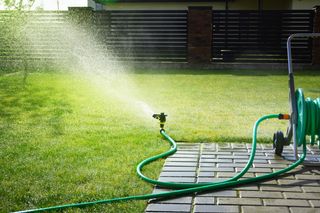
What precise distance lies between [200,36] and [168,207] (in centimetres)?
1238

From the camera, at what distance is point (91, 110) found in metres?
7.31

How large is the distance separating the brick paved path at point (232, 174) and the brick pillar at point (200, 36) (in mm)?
10210

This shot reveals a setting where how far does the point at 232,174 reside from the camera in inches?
159

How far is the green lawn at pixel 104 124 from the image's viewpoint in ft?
12.0

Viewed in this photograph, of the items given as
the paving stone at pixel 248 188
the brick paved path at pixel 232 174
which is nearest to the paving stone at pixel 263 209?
the brick paved path at pixel 232 174

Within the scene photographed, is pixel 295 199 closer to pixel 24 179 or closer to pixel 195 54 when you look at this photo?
pixel 24 179

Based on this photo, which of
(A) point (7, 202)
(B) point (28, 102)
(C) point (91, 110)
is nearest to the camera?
(A) point (7, 202)

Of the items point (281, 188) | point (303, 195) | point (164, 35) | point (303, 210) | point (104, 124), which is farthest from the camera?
point (164, 35)

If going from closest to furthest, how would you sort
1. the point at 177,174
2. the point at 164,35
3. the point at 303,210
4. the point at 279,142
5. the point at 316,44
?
the point at 303,210 → the point at 177,174 → the point at 279,142 → the point at 316,44 → the point at 164,35

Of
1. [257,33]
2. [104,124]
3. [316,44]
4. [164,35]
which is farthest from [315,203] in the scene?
[164,35]

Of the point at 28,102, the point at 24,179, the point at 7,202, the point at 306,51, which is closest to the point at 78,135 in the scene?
the point at 24,179

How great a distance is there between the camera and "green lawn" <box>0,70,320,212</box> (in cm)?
366

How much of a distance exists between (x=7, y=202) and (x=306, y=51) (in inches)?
533

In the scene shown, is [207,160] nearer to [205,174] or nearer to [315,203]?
[205,174]
